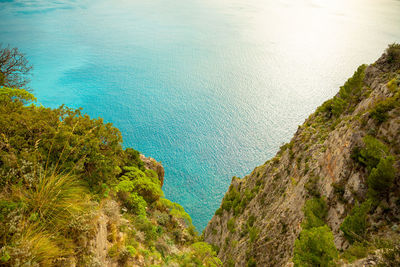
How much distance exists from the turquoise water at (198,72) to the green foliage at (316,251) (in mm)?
16247

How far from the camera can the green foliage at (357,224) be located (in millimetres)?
4871

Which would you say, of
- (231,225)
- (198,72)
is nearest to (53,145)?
(231,225)

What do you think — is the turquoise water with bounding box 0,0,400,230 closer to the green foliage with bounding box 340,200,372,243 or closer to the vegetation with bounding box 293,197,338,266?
the green foliage with bounding box 340,200,372,243

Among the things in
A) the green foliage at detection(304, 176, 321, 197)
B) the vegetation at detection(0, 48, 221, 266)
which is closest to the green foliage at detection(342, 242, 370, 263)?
the green foliage at detection(304, 176, 321, 197)

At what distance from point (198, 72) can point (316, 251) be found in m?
42.7

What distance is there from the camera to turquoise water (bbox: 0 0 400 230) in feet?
91.0

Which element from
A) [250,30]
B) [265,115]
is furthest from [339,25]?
[265,115]

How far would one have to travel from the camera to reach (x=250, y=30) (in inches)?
2489

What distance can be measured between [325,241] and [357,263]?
578 mm

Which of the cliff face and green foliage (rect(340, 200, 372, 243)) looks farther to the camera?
the cliff face

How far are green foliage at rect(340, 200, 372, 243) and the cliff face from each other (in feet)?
0.44

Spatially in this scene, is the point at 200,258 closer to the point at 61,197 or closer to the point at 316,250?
the point at 316,250

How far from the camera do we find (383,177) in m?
4.96

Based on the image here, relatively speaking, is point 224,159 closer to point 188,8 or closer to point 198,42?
point 198,42
